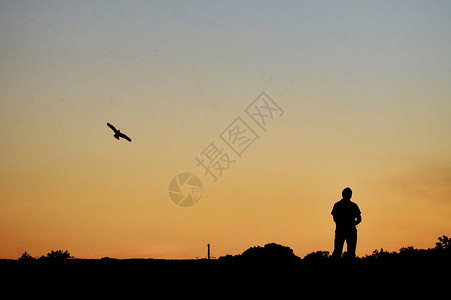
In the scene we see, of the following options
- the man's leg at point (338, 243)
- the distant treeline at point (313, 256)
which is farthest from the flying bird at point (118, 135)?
the man's leg at point (338, 243)

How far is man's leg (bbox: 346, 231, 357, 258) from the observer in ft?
54.2

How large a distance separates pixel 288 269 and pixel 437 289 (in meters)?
3.71

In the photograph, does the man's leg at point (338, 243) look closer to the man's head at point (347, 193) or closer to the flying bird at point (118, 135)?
the man's head at point (347, 193)

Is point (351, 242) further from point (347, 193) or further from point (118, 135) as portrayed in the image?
point (118, 135)

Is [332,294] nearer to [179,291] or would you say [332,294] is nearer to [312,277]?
[312,277]

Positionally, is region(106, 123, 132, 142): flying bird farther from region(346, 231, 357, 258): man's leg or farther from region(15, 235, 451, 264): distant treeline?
region(346, 231, 357, 258): man's leg

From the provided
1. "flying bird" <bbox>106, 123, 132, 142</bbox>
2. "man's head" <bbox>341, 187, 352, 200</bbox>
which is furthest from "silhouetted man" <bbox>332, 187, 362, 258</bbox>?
"flying bird" <bbox>106, 123, 132, 142</bbox>

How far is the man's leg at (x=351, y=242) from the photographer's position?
16.5 metres

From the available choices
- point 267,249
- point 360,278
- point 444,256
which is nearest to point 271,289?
point 360,278

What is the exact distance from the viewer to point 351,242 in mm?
16594

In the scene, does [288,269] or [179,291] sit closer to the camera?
[179,291]

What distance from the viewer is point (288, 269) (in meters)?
14.4

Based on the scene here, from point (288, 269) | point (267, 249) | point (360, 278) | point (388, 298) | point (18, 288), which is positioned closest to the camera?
point (388, 298)

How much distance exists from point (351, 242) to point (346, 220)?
0.73 m
